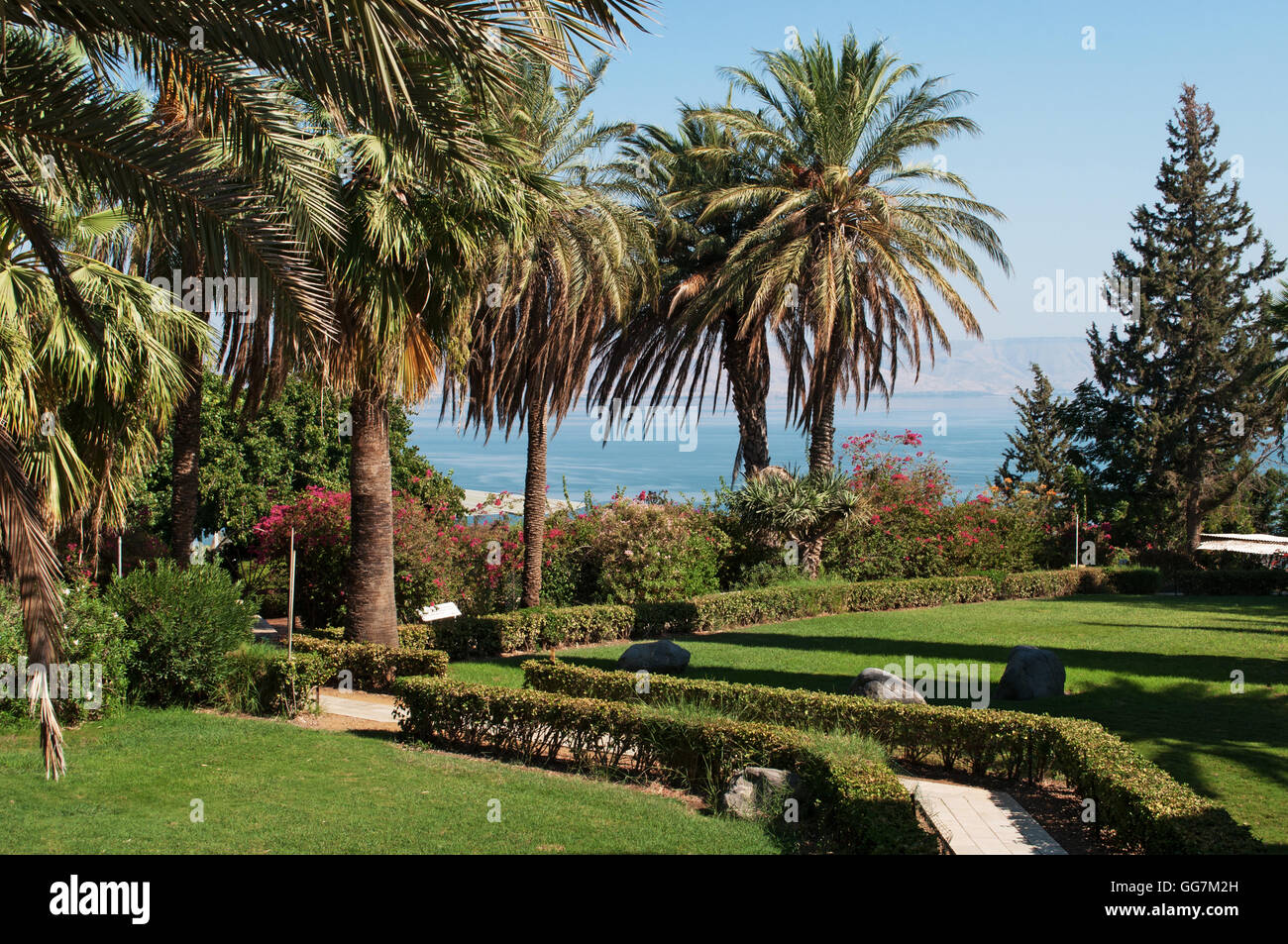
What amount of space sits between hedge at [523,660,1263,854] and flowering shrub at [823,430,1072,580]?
13.4 m

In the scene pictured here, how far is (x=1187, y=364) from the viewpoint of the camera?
138 feet

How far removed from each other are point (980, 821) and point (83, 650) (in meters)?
9.37

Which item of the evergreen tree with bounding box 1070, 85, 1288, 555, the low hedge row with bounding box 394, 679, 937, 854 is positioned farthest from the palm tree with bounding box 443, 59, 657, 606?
the evergreen tree with bounding box 1070, 85, 1288, 555

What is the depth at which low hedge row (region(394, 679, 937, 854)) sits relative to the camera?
734cm

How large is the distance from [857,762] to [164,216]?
6.30 meters

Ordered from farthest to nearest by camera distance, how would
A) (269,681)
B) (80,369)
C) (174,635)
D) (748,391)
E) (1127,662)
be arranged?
(748,391)
(1127,662)
(269,681)
(174,635)
(80,369)

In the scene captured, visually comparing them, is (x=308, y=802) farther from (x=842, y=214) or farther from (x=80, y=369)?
(x=842, y=214)

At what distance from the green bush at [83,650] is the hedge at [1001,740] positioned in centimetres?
464

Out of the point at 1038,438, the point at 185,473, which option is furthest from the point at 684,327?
the point at 1038,438

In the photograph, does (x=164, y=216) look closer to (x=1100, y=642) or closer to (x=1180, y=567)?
(x=1100, y=642)

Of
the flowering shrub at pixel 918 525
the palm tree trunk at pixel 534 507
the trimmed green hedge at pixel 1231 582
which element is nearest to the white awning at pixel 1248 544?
the trimmed green hedge at pixel 1231 582

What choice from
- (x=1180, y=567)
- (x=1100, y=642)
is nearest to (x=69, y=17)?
(x=1100, y=642)

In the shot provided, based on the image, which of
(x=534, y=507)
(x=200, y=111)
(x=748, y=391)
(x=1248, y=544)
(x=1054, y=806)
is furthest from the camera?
(x=1248, y=544)
